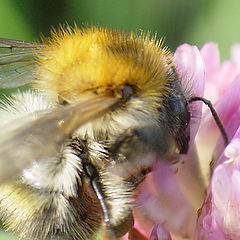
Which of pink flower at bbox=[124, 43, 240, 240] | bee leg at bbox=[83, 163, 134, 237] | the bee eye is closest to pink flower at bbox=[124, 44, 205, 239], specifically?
pink flower at bbox=[124, 43, 240, 240]

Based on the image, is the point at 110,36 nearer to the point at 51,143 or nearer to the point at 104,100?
the point at 104,100

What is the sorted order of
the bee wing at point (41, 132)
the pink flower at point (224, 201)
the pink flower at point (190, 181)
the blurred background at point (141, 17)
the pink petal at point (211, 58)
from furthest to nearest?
the blurred background at point (141, 17), the pink petal at point (211, 58), the pink flower at point (190, 181), the pink flower at point (224, 201), the bee wing at point (41, 132)

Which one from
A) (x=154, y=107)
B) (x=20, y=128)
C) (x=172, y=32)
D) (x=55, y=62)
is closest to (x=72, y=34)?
(x=55, y=62)

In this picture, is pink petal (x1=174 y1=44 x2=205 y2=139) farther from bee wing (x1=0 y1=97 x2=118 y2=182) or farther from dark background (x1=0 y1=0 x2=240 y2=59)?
dark background (x1=0 y1=0 x2=240 y2=59)

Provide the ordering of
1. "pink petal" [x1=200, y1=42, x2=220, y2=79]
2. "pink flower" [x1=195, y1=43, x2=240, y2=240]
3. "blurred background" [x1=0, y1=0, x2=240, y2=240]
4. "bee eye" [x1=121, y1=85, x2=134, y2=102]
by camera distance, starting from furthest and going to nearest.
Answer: "blurred background" [x1=0, y1=0, x2=240, y2=240]
"pink petal" [x1=200, y1=42, x2=220, y2=79]
"pink flower" [x1=195, y1=43, x2=240, y2=240]
"bee eye" [x1=121, y1=85, x2=134, y2=102]

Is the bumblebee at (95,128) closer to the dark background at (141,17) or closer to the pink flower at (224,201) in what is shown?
the pink flower at (224,201)

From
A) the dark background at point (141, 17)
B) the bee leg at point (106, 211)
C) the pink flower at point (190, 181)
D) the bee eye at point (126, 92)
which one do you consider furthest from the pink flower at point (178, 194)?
the dark background at point (141, 17)

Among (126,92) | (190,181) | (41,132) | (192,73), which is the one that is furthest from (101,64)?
(190,181)
